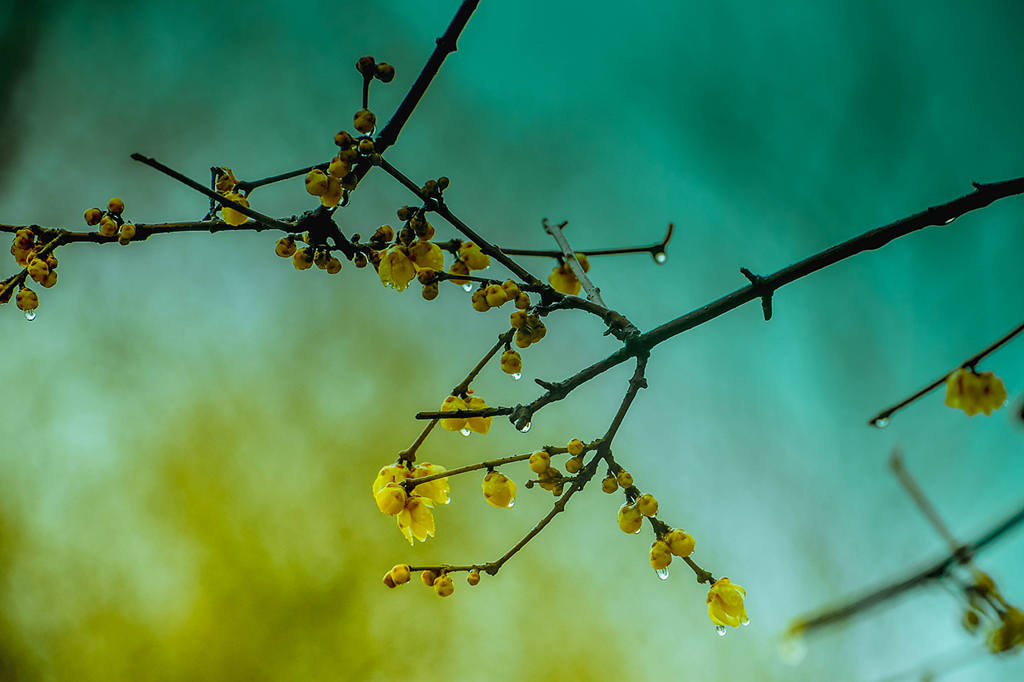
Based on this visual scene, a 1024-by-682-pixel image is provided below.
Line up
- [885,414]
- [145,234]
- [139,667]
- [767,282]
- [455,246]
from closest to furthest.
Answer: [885,414], [767,282], [145,234], [455,246], [139,667]

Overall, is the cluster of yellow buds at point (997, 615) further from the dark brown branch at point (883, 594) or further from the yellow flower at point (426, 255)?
the yellow flower at point (426, 255)

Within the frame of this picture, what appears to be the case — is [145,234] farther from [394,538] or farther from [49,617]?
[49,617]

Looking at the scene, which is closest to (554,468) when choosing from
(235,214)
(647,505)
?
(647,505)

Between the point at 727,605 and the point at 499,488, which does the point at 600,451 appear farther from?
the point at 727,605

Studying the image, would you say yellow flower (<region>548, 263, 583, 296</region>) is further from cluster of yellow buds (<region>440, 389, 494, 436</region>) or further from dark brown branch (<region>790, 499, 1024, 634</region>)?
dark brown branch (<region>790, 499, 1024, 634</region>)

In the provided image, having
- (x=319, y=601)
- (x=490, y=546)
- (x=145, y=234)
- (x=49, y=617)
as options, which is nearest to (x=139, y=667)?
(x=49, y=617)

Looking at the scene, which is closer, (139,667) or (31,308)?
(31,308)
